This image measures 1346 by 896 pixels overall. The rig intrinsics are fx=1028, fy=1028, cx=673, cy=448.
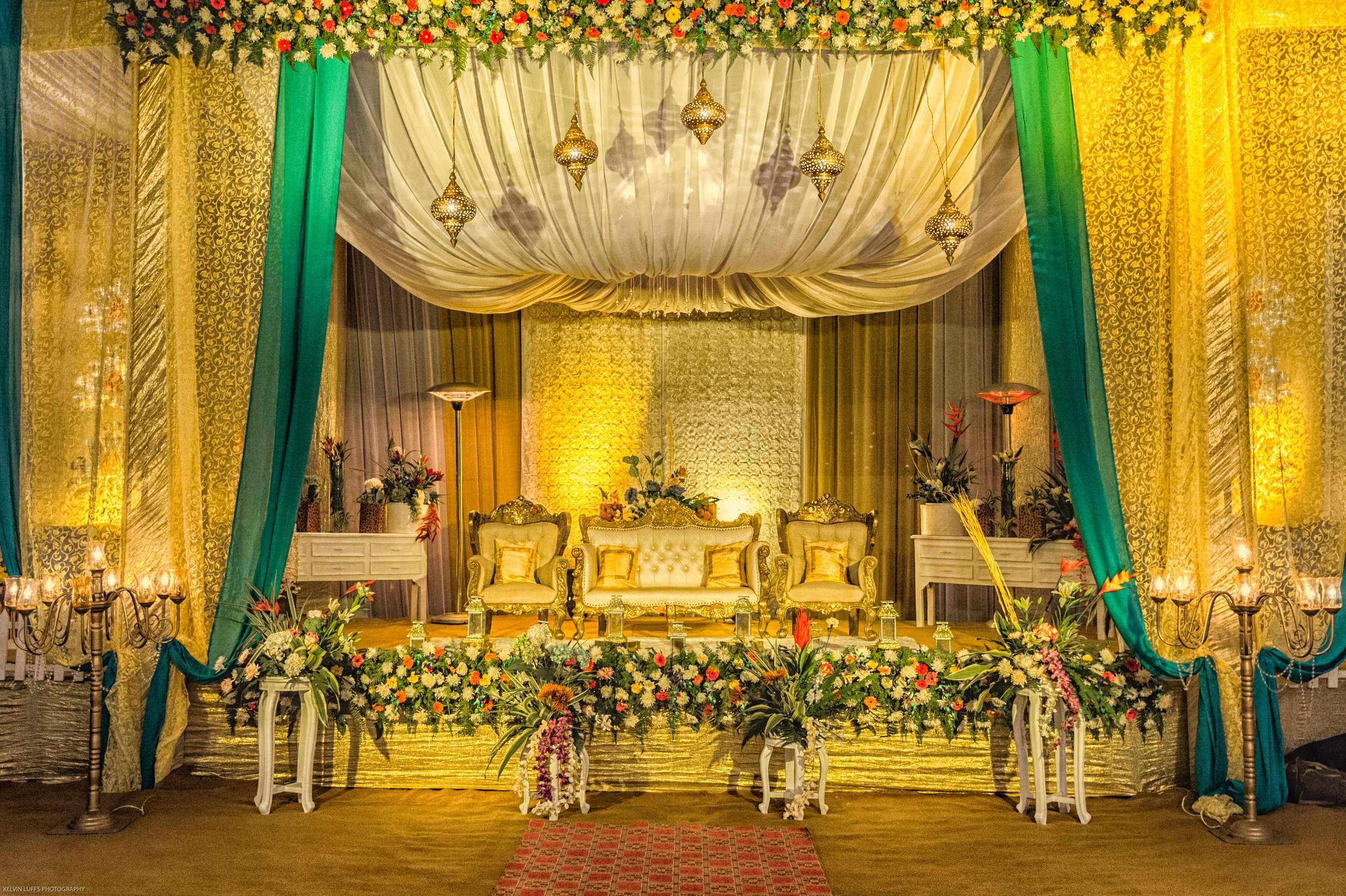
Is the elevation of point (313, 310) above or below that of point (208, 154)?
below

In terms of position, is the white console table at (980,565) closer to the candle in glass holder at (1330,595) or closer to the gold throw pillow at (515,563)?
the candle in glass holder at (1330,595)

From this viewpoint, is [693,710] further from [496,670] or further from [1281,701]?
[1281,701]

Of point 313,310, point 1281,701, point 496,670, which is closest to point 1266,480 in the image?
point 1281,701

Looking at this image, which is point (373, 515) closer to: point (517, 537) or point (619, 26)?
point (517, 537)

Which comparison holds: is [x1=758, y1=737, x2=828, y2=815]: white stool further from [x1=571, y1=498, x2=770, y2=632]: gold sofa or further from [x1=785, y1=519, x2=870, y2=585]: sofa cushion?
[x1=785, y1=519, x2=870, y2=585]: sofa cushion

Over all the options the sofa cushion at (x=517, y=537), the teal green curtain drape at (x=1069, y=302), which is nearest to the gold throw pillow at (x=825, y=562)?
the sofa cushion at (x=517, y=537)

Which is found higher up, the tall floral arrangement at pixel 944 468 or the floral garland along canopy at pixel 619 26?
the floral garland along canopy at pixel 619 26

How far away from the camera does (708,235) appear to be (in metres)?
5.47

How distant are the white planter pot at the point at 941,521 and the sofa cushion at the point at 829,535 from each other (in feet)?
1.72

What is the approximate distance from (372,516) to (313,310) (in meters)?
3.30

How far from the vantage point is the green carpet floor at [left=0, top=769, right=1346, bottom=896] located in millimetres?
4055

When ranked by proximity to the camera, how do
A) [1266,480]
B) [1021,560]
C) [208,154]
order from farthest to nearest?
[1021,560]
[208,154]
[1266,480]

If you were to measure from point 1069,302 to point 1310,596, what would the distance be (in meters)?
1.68

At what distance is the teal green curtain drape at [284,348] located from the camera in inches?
201
